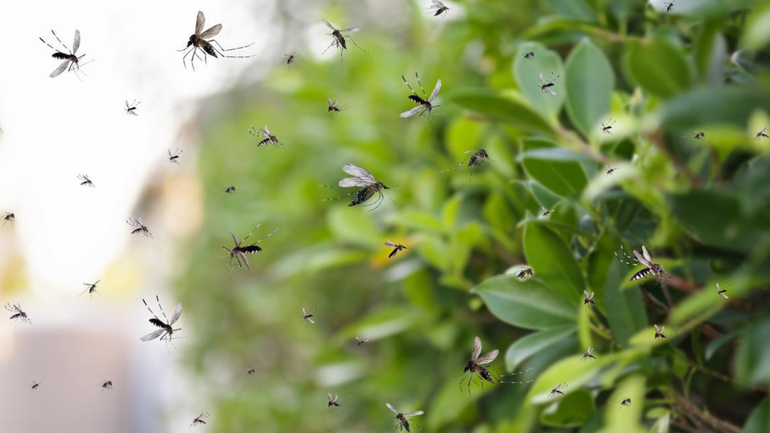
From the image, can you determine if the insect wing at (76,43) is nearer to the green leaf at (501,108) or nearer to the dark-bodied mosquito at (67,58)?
the dark-bodied mosquito at (67,58)

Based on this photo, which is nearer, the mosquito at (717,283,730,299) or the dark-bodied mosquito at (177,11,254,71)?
the mosquito at (717,283,730,299)

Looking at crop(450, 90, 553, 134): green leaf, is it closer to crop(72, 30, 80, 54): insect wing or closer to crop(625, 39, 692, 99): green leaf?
crop(625, 39, 692, 99): green leaf

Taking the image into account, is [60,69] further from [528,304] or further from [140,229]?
[528,304]

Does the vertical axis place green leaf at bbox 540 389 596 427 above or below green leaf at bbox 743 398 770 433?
below

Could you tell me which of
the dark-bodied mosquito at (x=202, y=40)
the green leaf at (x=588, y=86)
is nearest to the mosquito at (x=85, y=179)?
the dark-bodied mosquito at (x=202, y=40)

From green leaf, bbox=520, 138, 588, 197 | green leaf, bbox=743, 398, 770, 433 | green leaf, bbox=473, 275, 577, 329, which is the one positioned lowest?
green leaf, bbox=473, 275, 577, 329

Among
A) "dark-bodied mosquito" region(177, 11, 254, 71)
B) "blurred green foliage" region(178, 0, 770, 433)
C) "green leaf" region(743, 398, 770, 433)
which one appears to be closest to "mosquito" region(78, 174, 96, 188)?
"dark-bodied mosquito" region(177, 11, 254, 71)

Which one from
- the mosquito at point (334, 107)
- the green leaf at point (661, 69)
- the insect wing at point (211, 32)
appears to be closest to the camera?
the green leaf at point (661, 69)

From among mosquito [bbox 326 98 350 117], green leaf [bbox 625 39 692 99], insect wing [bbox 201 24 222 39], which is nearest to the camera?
green leaf [bbox 625 39 692 99]
